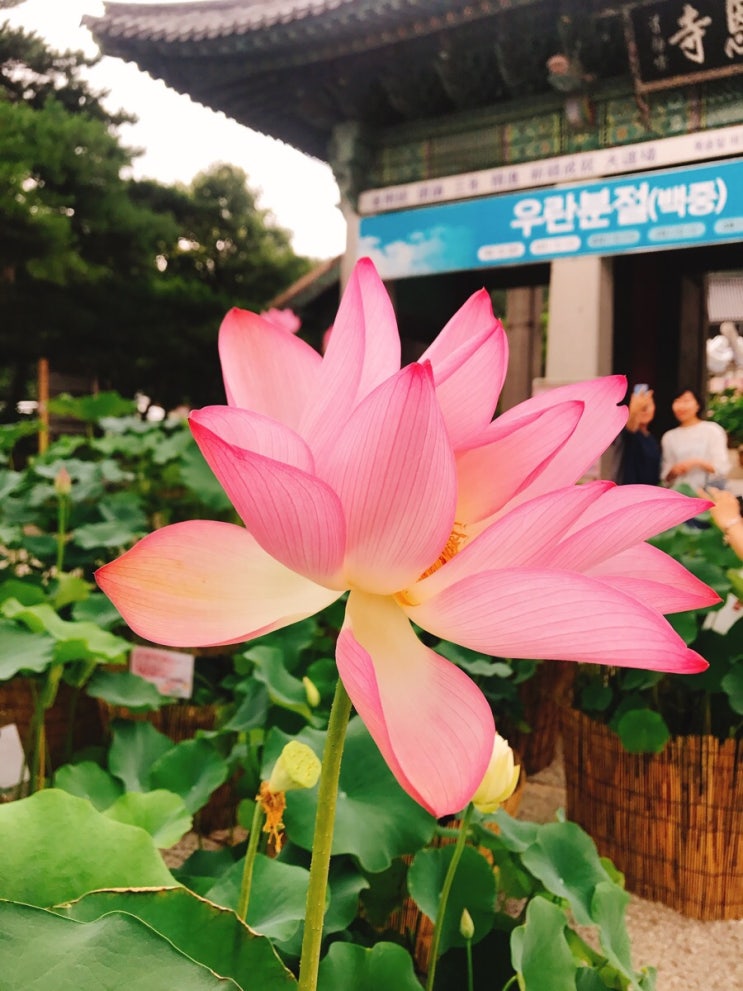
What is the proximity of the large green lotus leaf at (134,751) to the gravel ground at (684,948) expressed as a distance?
0.81 m

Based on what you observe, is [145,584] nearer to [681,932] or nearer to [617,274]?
[681,932]

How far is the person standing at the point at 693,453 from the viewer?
2691 mm

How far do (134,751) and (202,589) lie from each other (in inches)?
30.3

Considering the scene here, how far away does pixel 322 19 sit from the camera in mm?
3426

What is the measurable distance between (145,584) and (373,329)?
5.3 inches

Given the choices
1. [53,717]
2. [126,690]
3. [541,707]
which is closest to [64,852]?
[126,690]

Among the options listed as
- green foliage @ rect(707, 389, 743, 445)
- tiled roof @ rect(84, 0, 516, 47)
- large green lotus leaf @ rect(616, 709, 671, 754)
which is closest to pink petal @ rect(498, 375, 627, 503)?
large green lotus leaf @ rect(616, 709, 671, 754)

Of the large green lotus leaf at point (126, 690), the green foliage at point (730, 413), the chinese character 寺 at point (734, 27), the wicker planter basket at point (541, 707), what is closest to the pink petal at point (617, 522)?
the large green lotus leaf at point (126, 690)

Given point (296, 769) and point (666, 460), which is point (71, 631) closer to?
point (296, 769)

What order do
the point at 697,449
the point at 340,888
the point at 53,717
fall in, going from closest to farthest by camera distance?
the point at 340,888, the point at 53,717, the point at 697,449

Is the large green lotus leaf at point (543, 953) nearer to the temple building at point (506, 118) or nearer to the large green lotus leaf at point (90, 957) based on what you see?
the large green lotus leaf at point (90, 957)

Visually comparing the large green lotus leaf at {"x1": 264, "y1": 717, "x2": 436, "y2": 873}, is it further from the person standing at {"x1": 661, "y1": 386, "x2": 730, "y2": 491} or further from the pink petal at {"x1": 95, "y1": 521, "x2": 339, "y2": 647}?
the person standing at {"x1": 661, "y1": 386, "x2": 730, "y2": 491}

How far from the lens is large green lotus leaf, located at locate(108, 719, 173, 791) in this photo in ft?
2.93

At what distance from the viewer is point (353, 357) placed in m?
0.28
